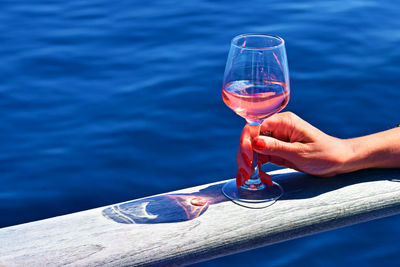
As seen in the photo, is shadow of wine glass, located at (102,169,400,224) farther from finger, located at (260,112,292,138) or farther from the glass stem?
finger, located at (260,112,292,138)

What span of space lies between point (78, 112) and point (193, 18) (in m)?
2.39

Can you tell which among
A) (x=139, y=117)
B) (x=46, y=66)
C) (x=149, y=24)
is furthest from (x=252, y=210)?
(x=149, y=24)

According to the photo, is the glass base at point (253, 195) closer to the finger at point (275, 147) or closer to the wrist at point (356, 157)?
the finger at point (275, 147)

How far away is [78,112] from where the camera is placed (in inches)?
191

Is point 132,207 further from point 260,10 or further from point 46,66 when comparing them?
point 260,10

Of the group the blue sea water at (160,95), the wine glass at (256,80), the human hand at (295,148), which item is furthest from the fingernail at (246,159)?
the blue sea water at (160,95)

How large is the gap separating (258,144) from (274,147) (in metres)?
0.06

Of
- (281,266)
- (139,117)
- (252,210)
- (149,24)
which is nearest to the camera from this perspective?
(252,210)

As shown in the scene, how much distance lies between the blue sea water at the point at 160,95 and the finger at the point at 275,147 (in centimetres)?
142

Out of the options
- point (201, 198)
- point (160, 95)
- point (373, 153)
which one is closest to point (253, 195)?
point (201, 198)

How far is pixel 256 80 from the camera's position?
1.96 meters

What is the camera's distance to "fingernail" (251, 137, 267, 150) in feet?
6.52

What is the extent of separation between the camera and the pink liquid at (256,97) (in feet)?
6.28

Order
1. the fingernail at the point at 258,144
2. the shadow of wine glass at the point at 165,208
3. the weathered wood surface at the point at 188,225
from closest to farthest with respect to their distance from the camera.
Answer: the weathered wood surface at the point at 188,225
the shadow of wine glass at the point at 165,208
the fingernail at the point at 258,144
